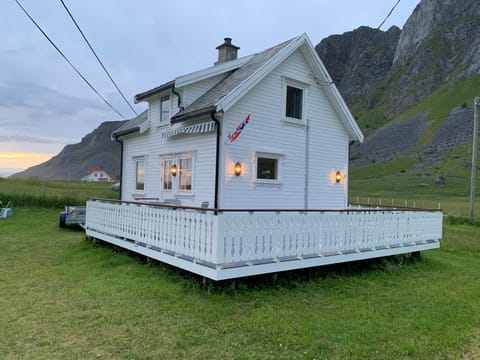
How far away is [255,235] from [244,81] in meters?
4.94

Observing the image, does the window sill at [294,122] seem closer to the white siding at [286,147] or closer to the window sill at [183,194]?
the white siding at [286,147]

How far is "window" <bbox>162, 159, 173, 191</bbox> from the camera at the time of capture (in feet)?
37.3

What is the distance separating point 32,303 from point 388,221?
24.0 ft

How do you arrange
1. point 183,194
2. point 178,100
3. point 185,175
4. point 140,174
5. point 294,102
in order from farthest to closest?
point 140,174, point 294,102, point 178,100, point 185,175, point 183,194

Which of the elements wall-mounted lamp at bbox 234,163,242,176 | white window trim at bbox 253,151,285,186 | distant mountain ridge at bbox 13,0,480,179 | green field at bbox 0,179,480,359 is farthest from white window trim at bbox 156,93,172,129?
distant mountain ridge at bbox 13,0,480,179

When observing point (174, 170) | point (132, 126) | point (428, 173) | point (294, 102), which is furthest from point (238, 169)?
point (428, 173)

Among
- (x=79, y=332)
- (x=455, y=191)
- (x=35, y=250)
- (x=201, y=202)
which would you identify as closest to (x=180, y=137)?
(x=201, y=202)

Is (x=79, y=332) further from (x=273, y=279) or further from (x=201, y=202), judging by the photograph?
(x=201, y=202)

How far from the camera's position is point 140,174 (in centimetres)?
1312

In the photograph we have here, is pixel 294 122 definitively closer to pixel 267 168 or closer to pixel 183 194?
pixel 267 168

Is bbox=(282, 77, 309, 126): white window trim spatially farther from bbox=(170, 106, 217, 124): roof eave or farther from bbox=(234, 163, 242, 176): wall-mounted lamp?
bbox=(170, 106, 217, 124): roof eave

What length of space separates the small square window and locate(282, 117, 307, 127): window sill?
1.21m

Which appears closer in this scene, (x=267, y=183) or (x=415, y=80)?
(x=267, y=183)

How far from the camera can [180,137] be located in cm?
1085
